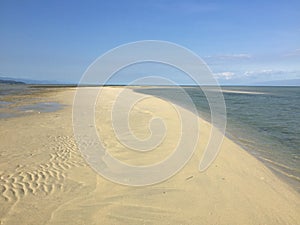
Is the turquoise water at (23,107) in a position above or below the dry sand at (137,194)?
above

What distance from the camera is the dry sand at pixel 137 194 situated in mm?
3936

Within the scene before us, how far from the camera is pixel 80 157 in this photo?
691 cm

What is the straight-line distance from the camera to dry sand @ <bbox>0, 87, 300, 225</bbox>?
3.94 m

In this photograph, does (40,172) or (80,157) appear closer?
(40,172)

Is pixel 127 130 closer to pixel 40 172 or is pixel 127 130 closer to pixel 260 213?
pixel 40 172

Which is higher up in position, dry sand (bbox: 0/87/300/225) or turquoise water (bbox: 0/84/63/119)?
turquoise water (bbox: 0/84/63/119)

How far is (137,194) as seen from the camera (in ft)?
15.6

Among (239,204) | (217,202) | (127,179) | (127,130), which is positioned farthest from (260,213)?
(127,130)

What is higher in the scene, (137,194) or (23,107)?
(23,107)

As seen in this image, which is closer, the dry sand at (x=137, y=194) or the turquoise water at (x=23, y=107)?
the dry sand at (x=137, y=194)

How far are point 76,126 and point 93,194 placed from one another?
22.6ft

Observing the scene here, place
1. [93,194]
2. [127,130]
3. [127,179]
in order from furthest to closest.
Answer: [127,130], [127,179], [93,194]

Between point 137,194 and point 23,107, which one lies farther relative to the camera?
point 23,107

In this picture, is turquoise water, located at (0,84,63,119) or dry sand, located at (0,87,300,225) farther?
turquoise water, located at (0,84,63,119)
